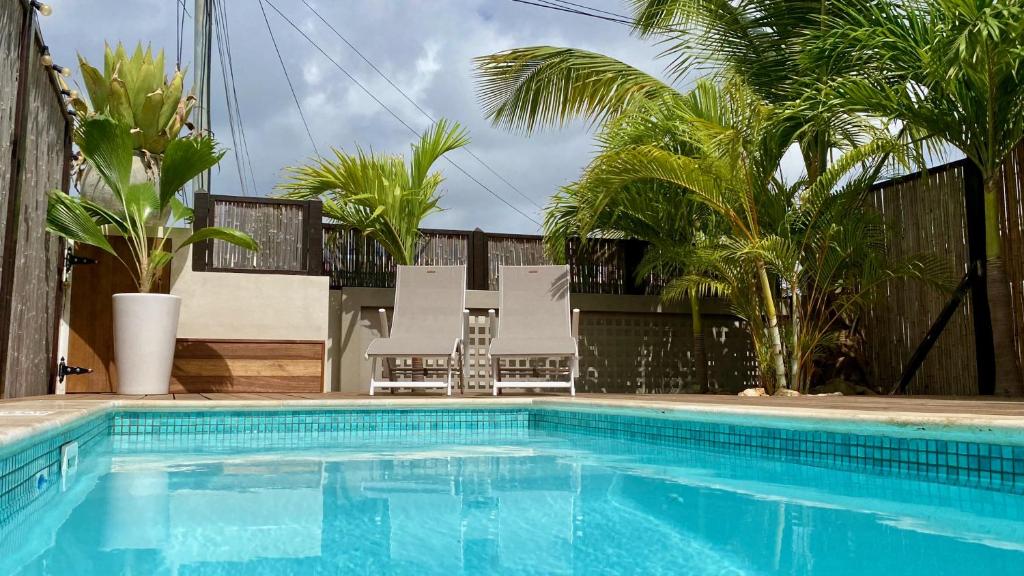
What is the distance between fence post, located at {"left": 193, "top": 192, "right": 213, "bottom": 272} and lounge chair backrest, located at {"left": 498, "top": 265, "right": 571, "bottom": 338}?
2800mm

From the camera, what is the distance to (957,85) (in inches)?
217

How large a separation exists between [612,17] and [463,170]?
7.00m

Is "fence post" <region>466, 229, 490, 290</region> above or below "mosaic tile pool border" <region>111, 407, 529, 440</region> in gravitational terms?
above

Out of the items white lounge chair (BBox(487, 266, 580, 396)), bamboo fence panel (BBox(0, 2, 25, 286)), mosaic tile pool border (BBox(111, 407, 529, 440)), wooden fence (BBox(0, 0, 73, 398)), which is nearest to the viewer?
bamboo fence panel (BBox(0, 2, 25, 286))

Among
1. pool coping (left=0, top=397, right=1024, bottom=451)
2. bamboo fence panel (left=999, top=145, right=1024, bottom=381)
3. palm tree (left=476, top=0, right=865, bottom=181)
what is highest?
palm tree (left=476, top=0, right=865, bottom=181)

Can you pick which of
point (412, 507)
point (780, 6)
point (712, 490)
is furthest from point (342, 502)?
point (780, 6)

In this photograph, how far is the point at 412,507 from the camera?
9.19 ft

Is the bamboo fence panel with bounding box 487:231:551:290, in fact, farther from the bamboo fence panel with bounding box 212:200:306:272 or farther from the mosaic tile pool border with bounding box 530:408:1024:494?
the mosaic tile pool border with bounding box 530:408:1024:494

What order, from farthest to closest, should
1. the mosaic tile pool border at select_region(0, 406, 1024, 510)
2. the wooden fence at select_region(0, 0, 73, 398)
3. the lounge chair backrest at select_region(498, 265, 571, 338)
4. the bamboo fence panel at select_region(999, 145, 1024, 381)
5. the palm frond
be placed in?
1. the palm frond
2. the lounge chair backrest at select_region(498, 265, 571, 338)
3. the bamboo fence panel at select_region(999, 145, 1024, 381)
4. the wooden fence at select_region(0, 0, 73, 398)
5. the mosaic tile pool border at select_region(0, 406, 1024, 510)

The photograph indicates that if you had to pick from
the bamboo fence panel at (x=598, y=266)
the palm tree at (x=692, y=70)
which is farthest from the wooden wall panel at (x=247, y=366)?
the palm tree at (x=692, y=70)

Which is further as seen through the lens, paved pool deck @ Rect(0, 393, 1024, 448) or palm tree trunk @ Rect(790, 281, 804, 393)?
palm tree trunk @ Rect(790, 281, 804, 393)

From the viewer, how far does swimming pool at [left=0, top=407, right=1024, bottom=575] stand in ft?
6.60

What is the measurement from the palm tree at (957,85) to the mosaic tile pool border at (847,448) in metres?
2.73

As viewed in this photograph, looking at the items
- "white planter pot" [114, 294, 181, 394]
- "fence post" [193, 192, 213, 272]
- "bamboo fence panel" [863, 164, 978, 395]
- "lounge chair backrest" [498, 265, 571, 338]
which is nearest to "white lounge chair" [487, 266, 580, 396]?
"lounge chair backrest" [498, 265, 571, 338]
